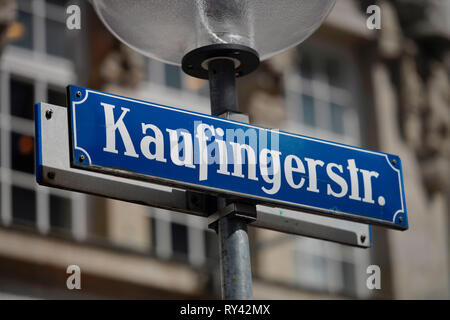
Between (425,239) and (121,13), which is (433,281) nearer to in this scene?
(425,239)

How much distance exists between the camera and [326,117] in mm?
13422

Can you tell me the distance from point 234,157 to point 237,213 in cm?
18

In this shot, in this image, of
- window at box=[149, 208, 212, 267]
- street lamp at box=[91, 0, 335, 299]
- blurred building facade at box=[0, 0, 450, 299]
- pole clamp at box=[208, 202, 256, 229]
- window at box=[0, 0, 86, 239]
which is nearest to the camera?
pole clamp at box=[208, 202, 256, 229]

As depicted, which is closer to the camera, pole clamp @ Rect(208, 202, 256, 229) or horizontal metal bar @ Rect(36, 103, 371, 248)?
horizontal metal bar @ Rect(36, 103, 371, 248)

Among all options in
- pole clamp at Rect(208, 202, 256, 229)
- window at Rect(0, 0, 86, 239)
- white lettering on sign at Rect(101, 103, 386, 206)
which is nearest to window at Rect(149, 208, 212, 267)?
window at Rect(0, 0, 86, 239)

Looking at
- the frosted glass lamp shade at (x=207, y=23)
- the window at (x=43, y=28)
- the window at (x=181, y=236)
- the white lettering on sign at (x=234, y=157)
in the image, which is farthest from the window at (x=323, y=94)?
the white lettering on sign at (x=234, y=157)

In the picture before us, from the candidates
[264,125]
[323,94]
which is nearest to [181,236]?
[264,125]

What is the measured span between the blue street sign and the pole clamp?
4 cm

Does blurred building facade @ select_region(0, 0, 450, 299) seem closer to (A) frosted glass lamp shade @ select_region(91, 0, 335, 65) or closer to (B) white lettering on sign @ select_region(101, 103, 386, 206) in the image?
(A) frosted glass lamp shade @ select_region(91, 0, 335, 65)

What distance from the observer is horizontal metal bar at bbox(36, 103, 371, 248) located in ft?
11.1

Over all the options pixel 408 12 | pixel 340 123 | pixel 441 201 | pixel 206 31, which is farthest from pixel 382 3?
pixel 206 31

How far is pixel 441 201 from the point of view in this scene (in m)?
13.8

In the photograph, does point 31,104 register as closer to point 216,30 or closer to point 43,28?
point 43,28

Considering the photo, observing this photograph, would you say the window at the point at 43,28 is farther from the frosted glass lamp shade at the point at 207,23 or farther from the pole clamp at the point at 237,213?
the pole clamp at the point at 237,213
